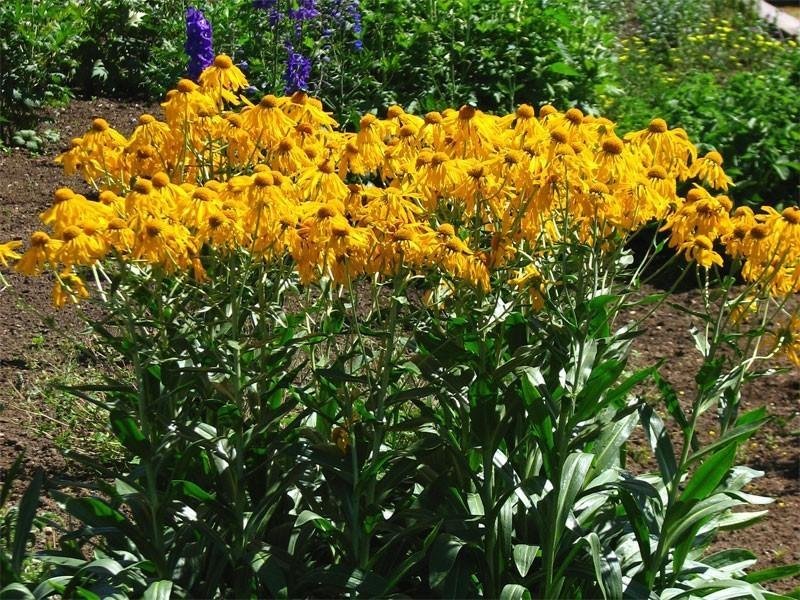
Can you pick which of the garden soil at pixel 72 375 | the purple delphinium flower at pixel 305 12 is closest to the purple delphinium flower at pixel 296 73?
the purple delphinium flower at pixel 305 12

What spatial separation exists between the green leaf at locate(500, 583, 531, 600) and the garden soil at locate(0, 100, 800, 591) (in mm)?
1227

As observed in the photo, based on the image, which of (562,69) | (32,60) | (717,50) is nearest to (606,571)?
(562,69)

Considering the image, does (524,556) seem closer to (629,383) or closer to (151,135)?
(629,383)

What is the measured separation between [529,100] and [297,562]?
4132mm

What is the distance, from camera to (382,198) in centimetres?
300

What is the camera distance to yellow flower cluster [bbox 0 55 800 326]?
279 cm

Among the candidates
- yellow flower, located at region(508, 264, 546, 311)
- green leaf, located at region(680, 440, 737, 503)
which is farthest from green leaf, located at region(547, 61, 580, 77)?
green leaf, located at region(680, 440, 737, 503)

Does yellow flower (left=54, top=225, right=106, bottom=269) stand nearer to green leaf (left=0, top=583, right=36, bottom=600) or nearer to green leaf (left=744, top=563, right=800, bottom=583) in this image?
green leaf (left=0, top=583, right=36, bottom=600)

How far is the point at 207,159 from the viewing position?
3387 millimetres

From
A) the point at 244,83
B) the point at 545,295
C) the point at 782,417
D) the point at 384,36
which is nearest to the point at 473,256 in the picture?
the point at 545,295

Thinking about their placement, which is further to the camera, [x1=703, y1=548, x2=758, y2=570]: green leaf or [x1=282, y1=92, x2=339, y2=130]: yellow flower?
[x1=703, y1=548, x2=758, y2=570]: green leaf

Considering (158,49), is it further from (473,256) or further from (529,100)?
(473,256)

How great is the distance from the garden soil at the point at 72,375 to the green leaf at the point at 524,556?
3.81ft

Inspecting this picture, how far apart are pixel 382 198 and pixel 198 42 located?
3024mm
